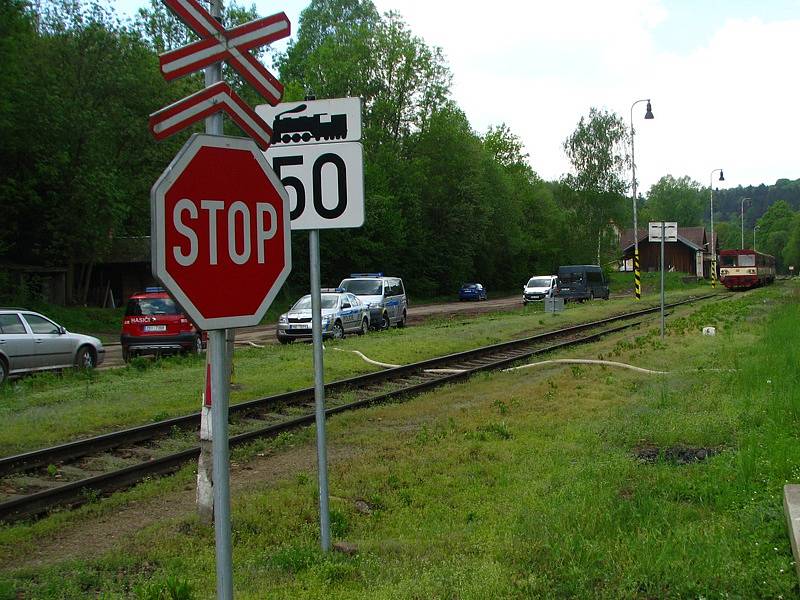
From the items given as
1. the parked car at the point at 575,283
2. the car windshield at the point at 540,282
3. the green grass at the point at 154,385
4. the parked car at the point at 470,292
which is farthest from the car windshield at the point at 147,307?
the parked car at the point at 470,292

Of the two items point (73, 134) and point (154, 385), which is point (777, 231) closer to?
point (73, 134)

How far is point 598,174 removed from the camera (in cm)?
7850

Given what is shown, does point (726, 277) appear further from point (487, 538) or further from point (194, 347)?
point (487, 538)

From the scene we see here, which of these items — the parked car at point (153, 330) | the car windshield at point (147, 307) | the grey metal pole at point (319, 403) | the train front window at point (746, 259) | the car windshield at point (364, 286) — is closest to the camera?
the grey metal pole at point (319, 403)

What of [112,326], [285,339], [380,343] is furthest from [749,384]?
[112,326]

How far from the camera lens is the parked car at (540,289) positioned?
155 feet

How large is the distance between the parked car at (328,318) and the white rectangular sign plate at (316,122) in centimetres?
1841

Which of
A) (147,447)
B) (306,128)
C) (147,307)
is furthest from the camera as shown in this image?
(147,307)

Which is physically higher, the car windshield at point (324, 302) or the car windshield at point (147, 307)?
the car windshield at point (147, 307)

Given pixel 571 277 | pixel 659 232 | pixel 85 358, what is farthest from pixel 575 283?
pixel 85 358

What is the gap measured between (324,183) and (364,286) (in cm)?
2458

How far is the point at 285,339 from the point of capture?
25172mm

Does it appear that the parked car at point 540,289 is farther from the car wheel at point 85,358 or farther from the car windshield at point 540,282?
the car wheel at point 85,358

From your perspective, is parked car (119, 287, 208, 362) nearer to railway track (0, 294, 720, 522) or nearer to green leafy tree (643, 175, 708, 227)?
railway track (0, 294, 720, 522)
